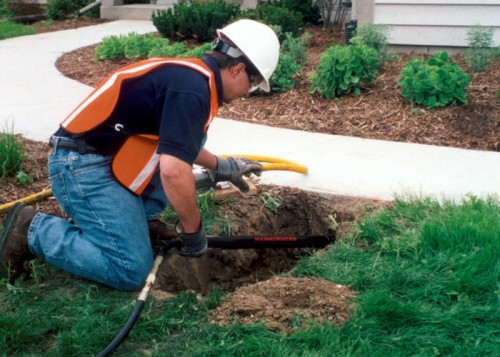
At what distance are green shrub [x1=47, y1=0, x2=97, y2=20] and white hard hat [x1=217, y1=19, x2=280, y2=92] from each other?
1230 cm

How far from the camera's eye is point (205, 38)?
11070 millimetres

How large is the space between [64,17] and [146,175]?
1226 centimetres

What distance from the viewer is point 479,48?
8695mm

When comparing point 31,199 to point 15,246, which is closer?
point 15,246

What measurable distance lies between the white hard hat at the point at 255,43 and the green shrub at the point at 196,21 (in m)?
6.83

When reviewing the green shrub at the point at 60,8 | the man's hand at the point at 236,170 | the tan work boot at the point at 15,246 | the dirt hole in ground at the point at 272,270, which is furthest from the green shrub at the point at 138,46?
the green shrub at the point at 60,8

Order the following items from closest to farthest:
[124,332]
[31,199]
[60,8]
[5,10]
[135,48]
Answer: [124,332] → [31,199] → [135,48] → [60,8] → [5,10]

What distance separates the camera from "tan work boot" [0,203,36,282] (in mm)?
4336

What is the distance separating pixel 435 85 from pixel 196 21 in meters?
4.71

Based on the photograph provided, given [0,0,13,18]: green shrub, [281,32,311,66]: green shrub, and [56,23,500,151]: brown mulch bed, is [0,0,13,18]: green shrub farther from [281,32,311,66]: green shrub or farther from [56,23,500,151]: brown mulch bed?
[56,23,500,151]: brown mulch bed

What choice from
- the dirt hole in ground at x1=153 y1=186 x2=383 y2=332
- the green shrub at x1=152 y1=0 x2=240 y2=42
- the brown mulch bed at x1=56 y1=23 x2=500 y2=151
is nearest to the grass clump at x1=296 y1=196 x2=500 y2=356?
the dirt hole in ground at x1=153 y1=186 x2=383 y2=332

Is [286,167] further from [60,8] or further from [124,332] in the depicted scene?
[60,8]

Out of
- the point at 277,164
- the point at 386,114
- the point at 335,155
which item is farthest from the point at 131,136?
the point at 386,114

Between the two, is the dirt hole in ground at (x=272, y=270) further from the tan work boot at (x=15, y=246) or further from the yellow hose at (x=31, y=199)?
the yellow hose at (x=31, y=199)
